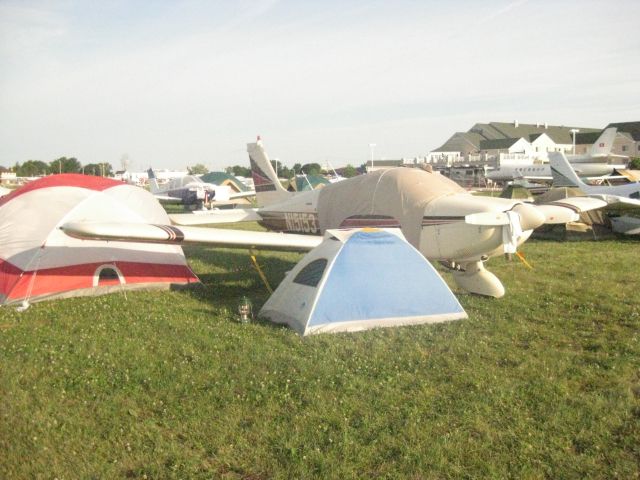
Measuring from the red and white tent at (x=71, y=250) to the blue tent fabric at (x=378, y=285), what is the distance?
13.5 feet

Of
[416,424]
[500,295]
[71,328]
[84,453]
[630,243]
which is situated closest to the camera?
[84,453]

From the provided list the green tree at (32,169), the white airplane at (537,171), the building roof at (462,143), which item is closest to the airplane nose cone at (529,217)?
the white airplane at (537,171)

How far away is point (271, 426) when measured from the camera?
4.47m

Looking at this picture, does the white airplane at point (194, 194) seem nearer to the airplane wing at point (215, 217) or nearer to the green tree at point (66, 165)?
the airplane wing at point (215, 217)

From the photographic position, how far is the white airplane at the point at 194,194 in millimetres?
32531

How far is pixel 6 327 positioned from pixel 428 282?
6.12 meters

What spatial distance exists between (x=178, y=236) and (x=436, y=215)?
436 centimetres

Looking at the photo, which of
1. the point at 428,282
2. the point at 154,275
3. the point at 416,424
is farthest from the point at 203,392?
the point at 154,275

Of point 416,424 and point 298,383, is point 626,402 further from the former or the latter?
point 298,383

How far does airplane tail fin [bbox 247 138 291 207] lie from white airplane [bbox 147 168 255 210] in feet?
55.2

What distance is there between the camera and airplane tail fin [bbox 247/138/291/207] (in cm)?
1538

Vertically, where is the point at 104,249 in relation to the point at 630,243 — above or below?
above

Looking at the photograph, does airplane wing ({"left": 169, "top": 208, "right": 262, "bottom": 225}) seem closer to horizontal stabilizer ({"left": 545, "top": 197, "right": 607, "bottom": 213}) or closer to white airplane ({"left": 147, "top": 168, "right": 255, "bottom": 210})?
horizontal stabilizer ({"left": 545, "top": 197, "right": 607, "bottom": 213})

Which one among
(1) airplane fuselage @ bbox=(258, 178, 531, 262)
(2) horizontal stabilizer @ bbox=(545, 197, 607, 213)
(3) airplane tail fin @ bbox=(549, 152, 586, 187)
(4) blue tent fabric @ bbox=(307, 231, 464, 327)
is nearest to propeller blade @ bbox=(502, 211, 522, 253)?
(1) airplane fuselage @ bbox=(258, 178, 531, 262)
